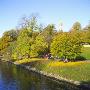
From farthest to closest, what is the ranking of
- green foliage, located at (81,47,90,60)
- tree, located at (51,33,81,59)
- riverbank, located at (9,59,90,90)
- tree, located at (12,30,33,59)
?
1. tree, located at (12,30,33,59)
2. green foliage, located at (81,47,90,60)
3. tree, located at (51,33,81,59)
4. riverbank, located at (9,59,90,90)

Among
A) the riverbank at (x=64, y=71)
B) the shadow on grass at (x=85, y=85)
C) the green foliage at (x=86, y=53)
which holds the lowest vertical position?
the shadow on grass at (x=85, y=85)

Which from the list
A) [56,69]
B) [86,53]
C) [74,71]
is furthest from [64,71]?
[86,53]

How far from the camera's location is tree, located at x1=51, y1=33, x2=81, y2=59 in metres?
80.2

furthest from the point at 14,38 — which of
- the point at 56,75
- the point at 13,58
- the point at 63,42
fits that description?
the point at 56,75

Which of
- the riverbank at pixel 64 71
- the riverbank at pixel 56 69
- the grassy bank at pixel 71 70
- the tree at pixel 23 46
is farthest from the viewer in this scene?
the tree at pixel 23 46

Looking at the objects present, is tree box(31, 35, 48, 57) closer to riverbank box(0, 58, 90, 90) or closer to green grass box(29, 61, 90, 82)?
riverbank box(0, 58, 90, 90)

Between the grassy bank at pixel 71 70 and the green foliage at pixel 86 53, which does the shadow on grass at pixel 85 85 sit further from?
the green foliage at pixel 86 53

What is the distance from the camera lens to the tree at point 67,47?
80.2m

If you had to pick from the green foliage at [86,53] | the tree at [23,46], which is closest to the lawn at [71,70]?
the green foliage at [86,53]

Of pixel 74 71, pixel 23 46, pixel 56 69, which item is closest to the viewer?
pixel 74 71

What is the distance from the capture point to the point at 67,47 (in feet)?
265

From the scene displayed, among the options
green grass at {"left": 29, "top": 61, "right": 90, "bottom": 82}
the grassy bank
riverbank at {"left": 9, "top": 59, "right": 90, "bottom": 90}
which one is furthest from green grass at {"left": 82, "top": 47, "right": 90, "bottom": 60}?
green grass at {"left": 29, "top": 61, "right": 90, "bottom": 82}

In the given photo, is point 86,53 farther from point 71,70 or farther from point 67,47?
point 71,70

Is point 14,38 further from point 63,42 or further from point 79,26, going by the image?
point 63,42
